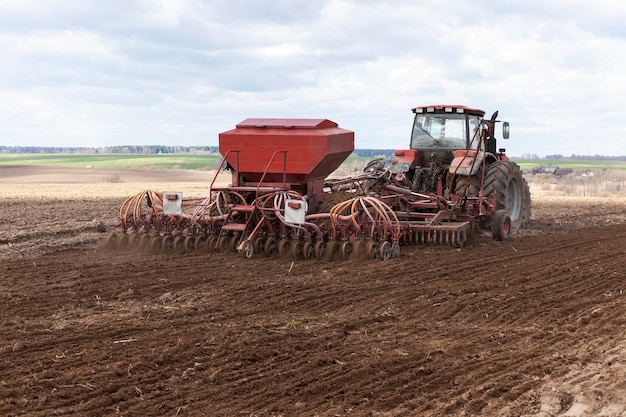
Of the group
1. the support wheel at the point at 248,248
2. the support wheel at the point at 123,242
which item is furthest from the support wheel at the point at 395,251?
the support wheel at the point at 123,242

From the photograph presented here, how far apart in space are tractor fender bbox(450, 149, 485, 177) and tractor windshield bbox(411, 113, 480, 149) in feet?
1.76

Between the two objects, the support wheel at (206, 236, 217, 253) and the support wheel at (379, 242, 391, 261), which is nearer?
the support wheel at (379, 242, 391, 261)

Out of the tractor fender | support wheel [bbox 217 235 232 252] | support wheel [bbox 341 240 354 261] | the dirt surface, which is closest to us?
the dirt surface

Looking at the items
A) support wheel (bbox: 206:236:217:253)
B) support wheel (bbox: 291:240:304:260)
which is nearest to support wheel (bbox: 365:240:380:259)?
support wheel (bbox: 291:240:304:260)

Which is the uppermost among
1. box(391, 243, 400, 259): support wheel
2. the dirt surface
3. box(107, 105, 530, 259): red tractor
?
box(107, 105, 530, 259): red tractor

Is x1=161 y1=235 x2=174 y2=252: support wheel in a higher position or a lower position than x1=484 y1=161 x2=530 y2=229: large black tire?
lower

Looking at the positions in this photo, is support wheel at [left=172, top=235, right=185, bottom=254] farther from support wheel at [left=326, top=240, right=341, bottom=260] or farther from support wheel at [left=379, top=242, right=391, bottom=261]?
support wheel at [left=379, top=242, right=391, bottom=261]

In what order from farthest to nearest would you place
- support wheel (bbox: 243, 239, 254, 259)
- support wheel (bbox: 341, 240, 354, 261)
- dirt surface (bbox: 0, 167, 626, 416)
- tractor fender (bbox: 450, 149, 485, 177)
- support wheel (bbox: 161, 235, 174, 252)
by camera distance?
tractor fender (bbox: 450, 149, 485, 177)
support wheel (bbox: 161, 235, 174, 252)
support wheel (bbox: 243, 239, 254, 259)
support wheel (bbox: 341, 240, 354, 261)
dirt surface (bbox: 0, 167, 626, 416)

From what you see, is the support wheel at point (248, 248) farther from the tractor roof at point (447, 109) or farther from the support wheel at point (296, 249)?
the tractor roof at point (447, 109)

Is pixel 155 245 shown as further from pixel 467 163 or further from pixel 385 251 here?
pixel 467 163

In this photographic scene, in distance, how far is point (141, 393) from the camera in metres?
5.04

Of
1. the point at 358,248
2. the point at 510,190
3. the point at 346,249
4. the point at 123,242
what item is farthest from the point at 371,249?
the point at 510,190

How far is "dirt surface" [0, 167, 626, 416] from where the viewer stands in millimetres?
4961

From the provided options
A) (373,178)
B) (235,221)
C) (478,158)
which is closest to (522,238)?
(478,158)
